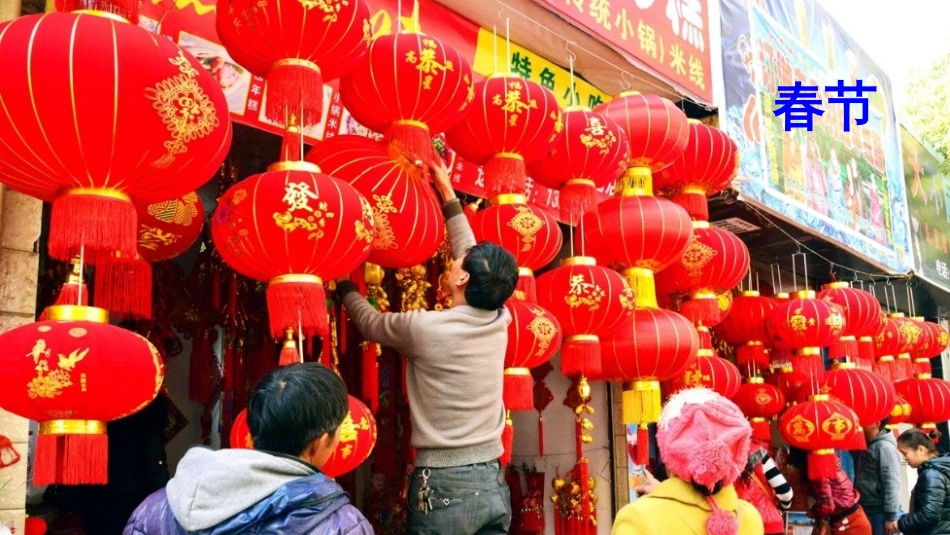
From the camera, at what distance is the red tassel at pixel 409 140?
3035mm

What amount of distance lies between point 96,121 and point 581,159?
2.42 metres

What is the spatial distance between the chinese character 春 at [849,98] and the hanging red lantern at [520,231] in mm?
5896

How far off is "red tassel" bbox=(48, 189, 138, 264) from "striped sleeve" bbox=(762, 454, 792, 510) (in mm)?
4968

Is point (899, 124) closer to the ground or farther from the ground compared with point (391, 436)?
farther from the ground

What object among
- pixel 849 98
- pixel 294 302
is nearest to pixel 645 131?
pixel 294 302

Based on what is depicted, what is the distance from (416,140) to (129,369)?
1402 millimetres

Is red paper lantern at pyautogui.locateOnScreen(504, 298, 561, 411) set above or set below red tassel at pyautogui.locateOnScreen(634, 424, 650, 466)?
above

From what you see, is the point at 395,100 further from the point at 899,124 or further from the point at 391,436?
the point at 899,124

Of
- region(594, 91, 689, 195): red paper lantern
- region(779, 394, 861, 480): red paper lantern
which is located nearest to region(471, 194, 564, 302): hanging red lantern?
region(594, 91, 689, 195): red paper lantern

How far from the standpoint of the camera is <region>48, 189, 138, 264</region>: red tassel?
6.94 ft

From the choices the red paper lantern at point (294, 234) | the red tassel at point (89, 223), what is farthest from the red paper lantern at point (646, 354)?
the red tassel at point (89, 223)

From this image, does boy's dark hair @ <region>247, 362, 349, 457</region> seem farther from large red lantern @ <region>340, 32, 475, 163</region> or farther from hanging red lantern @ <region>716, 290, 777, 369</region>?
hanging red lantern @ <region>716, 290, 777, 369</region>

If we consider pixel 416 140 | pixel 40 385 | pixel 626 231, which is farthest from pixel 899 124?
pixel 40 385

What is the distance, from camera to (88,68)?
6.66 feet
